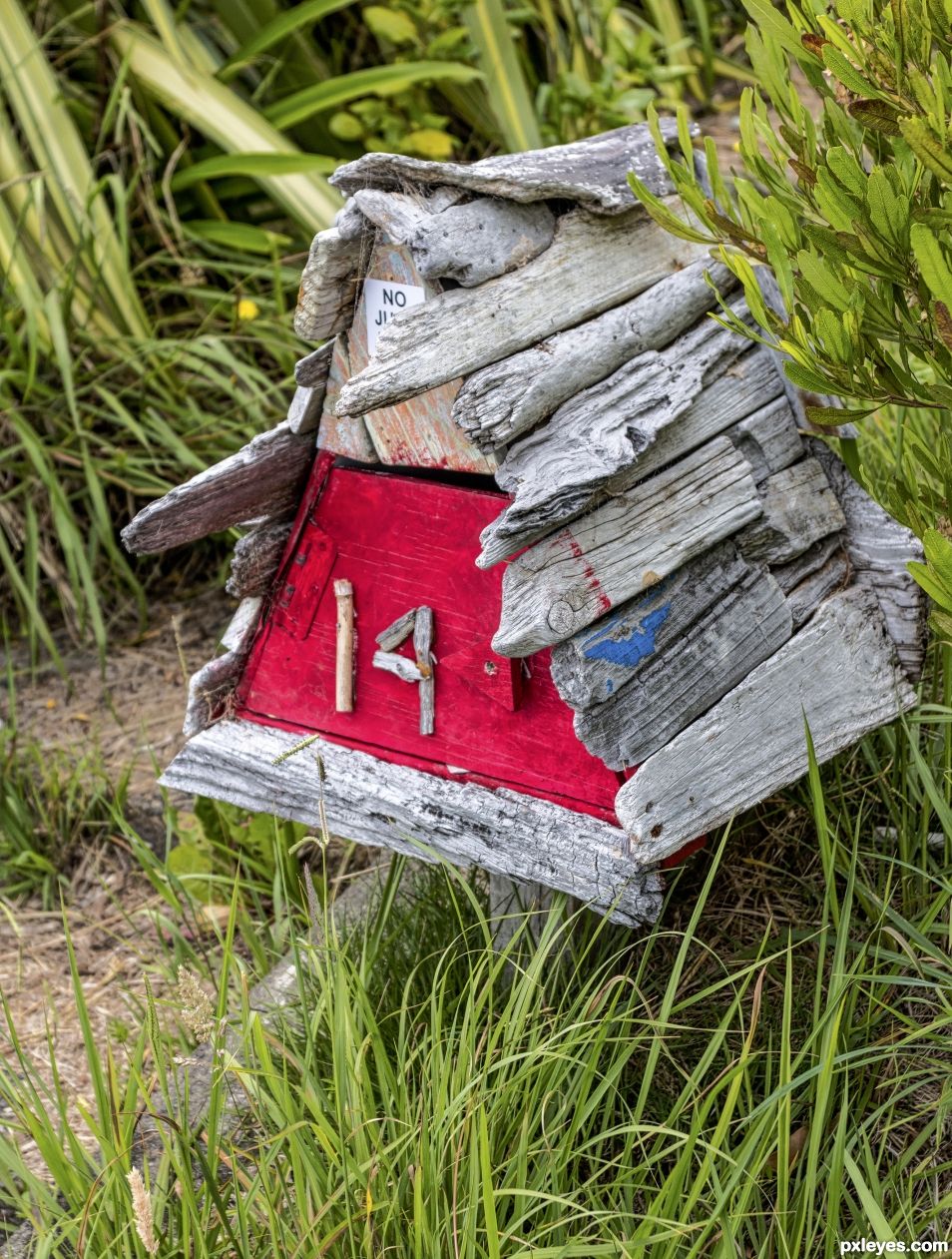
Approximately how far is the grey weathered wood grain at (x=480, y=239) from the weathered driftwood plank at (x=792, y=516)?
441 mm

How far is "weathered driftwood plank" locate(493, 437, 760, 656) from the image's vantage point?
4.86 ft

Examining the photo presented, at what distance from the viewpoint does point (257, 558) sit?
188 cm

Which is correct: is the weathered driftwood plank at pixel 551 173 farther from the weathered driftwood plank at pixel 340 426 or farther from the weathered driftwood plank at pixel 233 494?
the weathered driftwood plank at pixel 233 494

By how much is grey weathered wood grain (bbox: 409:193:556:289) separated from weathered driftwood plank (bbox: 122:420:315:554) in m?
0.38

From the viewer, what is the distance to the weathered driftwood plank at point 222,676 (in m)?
1.93

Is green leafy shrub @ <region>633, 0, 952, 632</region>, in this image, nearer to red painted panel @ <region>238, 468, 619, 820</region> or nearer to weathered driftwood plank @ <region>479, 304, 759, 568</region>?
weathered driftwood plank @ <region>479, 304, 759, 568</region>

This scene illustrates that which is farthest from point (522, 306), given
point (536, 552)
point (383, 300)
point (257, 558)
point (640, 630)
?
point (257, 558)

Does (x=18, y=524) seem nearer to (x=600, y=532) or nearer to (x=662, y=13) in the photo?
(x=600, y=532)

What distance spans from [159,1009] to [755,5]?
1.89 meters

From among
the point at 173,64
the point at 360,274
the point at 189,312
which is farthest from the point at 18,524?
the point at 360,274

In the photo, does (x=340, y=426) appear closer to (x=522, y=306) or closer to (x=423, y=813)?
(x=522, y=306)

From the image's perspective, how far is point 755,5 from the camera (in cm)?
134

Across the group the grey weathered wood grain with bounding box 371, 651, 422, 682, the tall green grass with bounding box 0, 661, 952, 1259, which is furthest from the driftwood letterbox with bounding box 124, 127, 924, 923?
the tall green grass with bounding box 0, 661, 952, 1259

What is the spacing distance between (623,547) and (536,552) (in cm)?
11
